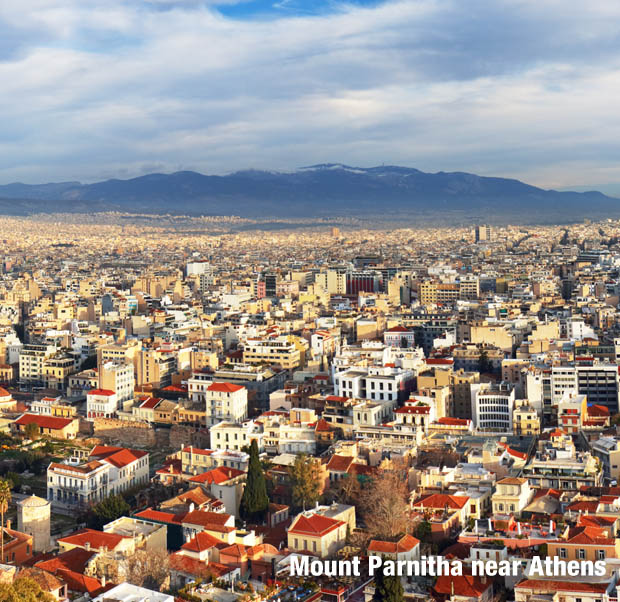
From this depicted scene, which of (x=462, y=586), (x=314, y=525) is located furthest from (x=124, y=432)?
(x=462, y=586)

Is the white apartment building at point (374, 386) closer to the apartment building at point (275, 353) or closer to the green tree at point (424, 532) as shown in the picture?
the apartment building at point (275, 353)

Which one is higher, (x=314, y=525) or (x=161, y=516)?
(x=314, y=525)

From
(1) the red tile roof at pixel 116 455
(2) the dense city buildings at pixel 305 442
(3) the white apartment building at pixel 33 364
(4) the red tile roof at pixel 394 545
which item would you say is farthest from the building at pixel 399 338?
(4) the red tile roof at pixel 394 545

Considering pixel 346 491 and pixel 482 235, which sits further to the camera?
pixel 482 235

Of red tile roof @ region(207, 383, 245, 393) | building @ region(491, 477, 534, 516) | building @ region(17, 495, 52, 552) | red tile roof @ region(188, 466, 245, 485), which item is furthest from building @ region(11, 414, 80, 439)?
building @ region(491, 477, 534, 516)

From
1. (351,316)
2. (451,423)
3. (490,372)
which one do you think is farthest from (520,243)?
(451,423)

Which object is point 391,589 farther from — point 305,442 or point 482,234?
point 482,234
